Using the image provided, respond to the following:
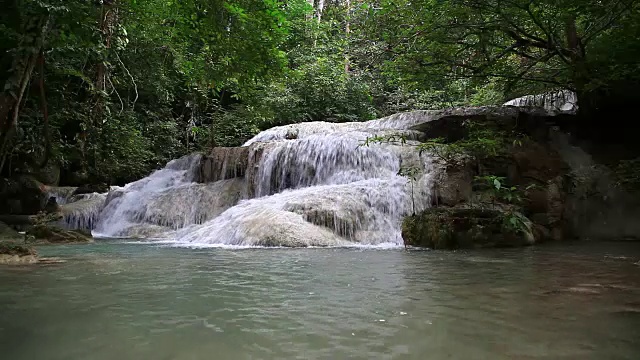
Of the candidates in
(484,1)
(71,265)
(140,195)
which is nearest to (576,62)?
(484,1)

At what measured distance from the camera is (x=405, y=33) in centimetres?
827

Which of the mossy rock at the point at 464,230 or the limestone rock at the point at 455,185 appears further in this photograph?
the limestone rock at the point at 455,185

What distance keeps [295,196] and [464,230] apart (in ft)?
10.7

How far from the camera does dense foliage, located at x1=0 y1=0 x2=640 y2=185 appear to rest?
4.81 m

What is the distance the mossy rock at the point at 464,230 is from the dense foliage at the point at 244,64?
2623 millimetres

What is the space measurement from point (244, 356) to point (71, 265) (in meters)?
3.70

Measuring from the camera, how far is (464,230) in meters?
7.27

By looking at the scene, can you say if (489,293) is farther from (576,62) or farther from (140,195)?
(140,195)

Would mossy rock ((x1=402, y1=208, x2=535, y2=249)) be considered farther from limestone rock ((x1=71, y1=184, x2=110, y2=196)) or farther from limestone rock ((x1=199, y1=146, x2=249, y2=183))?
limestone rock ((x1=71, y1=184, x2=110, y2=196))

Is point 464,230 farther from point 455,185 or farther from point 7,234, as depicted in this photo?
point 7,234

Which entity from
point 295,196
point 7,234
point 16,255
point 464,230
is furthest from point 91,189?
point 464,230

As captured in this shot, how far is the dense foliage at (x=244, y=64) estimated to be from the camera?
481cm

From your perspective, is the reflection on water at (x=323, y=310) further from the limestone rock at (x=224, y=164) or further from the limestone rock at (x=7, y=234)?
the limestone rock at (x=224, y=164)

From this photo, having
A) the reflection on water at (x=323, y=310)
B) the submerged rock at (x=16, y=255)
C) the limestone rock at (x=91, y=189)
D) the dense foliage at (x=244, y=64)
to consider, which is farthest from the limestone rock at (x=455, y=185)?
the limestone rock at (x=91, y=189)
